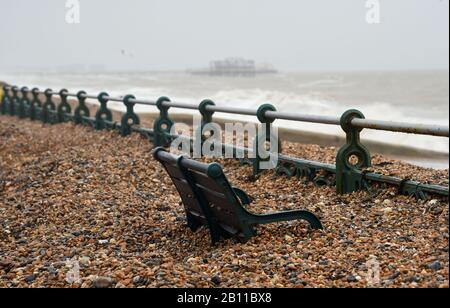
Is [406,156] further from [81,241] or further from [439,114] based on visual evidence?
[439,114]

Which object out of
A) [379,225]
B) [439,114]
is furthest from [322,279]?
[439,114]

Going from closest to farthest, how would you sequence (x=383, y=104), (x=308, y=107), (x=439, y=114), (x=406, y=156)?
(x=406, y=156)
(x=439, y=114)
(x=308, y=107)
(x=383, y=104)

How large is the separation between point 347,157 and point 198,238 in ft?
6.00

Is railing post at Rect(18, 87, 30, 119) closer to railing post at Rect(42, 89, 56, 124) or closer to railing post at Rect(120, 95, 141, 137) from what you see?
railing post at Rect(42, 89, 56, 124)

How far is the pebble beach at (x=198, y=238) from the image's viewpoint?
15.5 ft

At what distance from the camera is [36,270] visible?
5398 millimetres

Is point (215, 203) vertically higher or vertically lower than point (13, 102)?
higher

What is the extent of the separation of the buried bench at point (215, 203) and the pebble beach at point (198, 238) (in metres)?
0.14

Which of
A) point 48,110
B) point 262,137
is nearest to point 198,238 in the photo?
point 262,137

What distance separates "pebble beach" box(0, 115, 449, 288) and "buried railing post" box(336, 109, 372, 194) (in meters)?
0.15

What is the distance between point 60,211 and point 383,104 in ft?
129

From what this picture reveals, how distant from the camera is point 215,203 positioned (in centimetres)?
573

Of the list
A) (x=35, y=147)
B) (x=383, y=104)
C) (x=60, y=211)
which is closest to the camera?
(x=60, y=211)

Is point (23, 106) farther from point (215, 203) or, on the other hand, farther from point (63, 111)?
point (215, 203)
